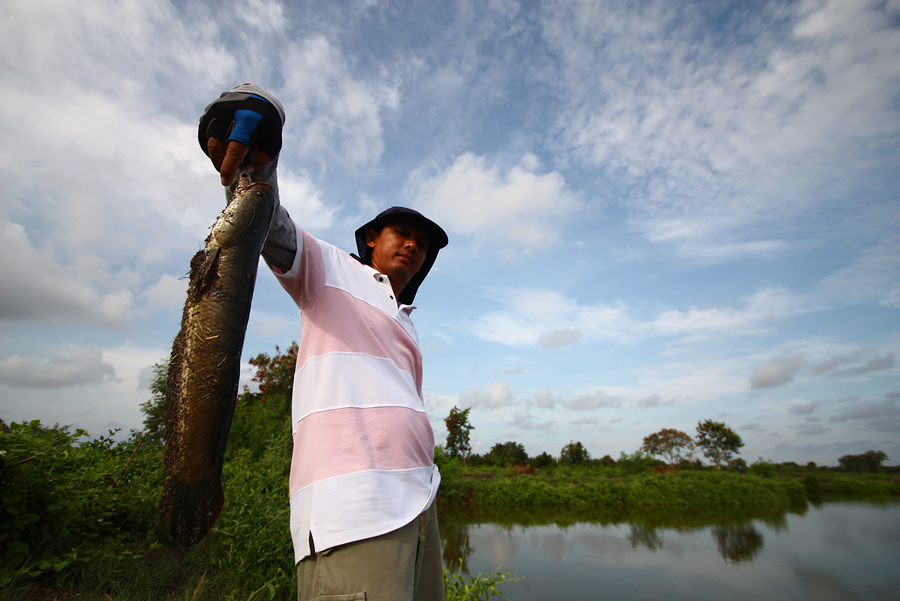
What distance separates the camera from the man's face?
2.00 meters

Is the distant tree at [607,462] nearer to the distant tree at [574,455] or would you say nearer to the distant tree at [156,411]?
the distant tree at [574,455]

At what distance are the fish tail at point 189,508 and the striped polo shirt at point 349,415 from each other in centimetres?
25

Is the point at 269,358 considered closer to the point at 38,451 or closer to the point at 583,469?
the point at 38,451

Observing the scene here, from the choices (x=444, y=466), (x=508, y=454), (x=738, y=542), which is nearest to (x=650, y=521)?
(x=738, y=542)

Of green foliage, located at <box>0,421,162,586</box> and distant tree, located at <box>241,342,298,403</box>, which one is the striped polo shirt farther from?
distant tree, located at <box>241,342,298,403</box>

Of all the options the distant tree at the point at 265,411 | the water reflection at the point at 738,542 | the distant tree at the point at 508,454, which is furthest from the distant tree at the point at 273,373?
the distant tree at the point at 508,454

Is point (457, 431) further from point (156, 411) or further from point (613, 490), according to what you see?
point (156, 411)

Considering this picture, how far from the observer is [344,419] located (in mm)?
1319

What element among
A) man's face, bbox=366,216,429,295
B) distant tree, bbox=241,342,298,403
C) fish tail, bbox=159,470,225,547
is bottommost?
fish tail, bbox=159,470,225,547

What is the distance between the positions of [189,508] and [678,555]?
15151mm

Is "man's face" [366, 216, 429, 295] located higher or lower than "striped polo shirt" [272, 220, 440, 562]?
higher

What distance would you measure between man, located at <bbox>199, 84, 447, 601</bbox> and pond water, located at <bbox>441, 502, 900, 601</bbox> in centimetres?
604

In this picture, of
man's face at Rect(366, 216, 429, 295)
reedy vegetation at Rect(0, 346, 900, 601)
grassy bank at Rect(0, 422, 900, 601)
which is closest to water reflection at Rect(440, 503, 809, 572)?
reedy vegetation at Rect(0, 346, 900, 601)

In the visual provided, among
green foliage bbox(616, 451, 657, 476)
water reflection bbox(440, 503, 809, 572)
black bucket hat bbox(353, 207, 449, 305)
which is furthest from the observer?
green foliage bbox(616, 451, 657, 476)
